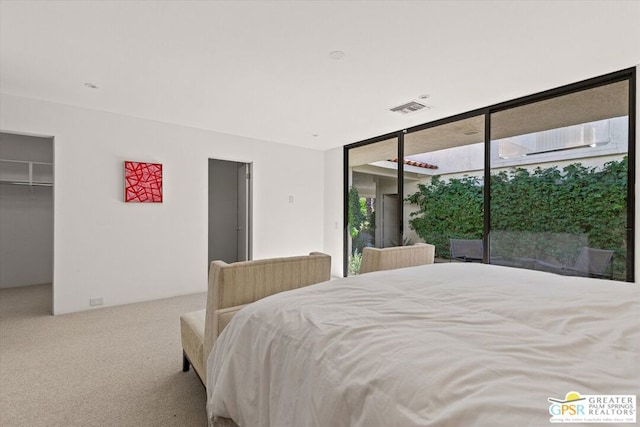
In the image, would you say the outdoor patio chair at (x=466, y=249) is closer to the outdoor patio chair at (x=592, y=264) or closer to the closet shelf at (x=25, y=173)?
the outdoor patio chair at (x=592, y=264)

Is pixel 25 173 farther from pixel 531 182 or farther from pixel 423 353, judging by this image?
pixel 531 182

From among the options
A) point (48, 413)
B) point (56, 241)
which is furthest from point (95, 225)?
point (48, 413)

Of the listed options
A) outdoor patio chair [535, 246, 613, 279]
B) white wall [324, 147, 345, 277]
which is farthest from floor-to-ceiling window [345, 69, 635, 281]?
white wall [324, 147, 345, 277]

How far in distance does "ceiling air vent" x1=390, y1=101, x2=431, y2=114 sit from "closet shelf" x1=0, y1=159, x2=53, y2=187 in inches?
209

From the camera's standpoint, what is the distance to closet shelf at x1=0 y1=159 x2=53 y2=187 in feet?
14.6

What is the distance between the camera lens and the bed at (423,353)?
2.23 feet

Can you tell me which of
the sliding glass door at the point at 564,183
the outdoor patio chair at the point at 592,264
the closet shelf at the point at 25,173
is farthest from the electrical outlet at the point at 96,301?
the outdoor patio chair at the point at 592,264

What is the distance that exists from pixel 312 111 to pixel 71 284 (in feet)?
11.4

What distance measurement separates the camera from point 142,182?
3887mm

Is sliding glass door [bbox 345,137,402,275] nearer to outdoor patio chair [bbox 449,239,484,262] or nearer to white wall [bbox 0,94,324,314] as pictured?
outdoor patio chair [bbox 449,239,484,262]

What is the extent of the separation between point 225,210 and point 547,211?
515 centimetres

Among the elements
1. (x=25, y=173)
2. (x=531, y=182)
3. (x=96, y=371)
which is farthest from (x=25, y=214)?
(x=531, y=182)

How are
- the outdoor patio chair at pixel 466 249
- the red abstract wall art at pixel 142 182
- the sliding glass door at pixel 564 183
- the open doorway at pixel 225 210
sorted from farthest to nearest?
the open doorway at pixel 225 210
the red abstract wall art at pixel 142 182
the outdoor patio chair at pixel 466 249
the sliding glass door at pixel 564 183

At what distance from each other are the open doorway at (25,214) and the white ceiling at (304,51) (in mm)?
2126
